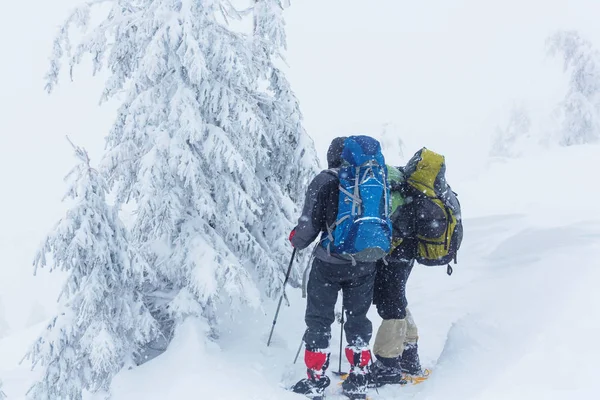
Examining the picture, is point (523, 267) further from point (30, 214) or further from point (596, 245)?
point (30, 214)

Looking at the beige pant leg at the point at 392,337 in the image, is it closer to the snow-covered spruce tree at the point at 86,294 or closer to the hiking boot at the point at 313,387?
the hiking boot at the point at 313,387

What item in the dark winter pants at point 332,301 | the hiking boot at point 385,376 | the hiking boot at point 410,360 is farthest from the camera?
the hiking boot at point 410,360

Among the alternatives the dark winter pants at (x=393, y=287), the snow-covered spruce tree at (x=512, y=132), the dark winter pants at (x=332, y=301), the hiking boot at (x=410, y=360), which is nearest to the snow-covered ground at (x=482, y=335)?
the hiking boot at (x=410, y=360)

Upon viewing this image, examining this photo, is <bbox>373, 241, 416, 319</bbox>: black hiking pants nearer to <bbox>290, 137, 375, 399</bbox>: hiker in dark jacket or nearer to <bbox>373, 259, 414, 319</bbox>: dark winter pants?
<bbox>373, 259, 414, 319</bbox>: dark winter pants

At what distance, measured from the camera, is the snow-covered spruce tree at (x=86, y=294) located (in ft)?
18.2

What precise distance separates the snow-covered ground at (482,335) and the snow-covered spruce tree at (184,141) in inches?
28.2

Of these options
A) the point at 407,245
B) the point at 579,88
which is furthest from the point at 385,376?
the point at 579,88

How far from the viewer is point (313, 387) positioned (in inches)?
199

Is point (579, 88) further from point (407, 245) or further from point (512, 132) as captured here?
point (407, 245)

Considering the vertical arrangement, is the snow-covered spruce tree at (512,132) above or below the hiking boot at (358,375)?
below

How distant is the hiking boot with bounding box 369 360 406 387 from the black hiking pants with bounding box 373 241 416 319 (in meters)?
0.58

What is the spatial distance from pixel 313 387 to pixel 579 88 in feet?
96.9

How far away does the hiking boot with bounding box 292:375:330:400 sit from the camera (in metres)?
5.05

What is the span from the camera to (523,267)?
711cm
